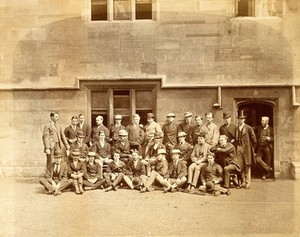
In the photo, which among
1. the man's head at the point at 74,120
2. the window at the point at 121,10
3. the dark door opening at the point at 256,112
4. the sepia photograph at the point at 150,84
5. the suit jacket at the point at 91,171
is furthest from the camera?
the window at the point at 121,10

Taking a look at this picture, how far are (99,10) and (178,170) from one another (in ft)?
14.2

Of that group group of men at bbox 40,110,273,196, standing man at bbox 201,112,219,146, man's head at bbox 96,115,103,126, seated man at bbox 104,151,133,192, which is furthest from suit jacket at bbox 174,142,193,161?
man's head at bbox 96,115,103,126

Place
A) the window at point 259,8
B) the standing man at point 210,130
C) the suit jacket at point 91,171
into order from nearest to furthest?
the suit jacket at point 91,171, the standing man at point 210,130, the window at point 259,8

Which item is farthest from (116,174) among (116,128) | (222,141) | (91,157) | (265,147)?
(265,147)

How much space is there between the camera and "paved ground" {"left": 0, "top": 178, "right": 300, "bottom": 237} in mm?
6715

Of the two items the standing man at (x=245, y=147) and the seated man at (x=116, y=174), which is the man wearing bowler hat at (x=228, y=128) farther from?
the seated man at (x=116, y=174)

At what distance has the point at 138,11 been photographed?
10555mm

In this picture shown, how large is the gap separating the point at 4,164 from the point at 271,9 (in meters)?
7.08

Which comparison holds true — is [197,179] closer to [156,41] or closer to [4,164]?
[156,41]

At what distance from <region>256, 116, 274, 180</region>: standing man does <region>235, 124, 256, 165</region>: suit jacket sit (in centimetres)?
36

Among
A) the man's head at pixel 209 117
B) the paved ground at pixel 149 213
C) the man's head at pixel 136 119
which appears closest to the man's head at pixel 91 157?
the paved ground at pixel 149 213

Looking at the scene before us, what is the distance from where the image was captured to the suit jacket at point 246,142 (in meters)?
9.32

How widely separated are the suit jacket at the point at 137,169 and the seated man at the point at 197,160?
36.7 inches

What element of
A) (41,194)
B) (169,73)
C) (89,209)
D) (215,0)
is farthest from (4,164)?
(215,0)
